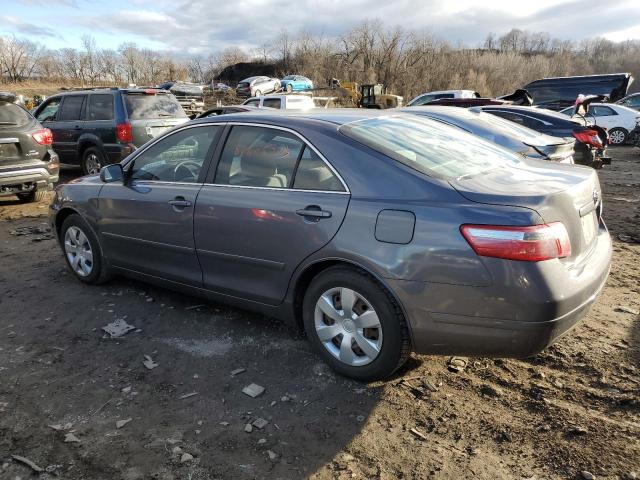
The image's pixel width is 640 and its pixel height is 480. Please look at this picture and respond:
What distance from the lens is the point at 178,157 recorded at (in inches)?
161

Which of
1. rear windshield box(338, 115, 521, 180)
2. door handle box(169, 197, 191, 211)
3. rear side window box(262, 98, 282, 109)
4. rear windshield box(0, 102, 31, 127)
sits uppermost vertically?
rear side window box(262, 98, 282, 109)

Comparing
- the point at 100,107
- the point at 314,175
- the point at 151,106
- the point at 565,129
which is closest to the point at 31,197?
the point at 100,107

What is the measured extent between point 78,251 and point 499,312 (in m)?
4.00

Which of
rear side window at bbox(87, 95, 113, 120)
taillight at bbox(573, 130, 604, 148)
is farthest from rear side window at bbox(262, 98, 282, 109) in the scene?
taillight at bbox(573, 130, 604, 148)

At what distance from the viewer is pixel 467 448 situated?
8.41 feet

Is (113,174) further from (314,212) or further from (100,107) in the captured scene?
(100,107)

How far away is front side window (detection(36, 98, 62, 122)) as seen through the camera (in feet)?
34.9

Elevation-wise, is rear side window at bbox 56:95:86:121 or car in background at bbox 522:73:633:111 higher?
car in background at bbox 522:73:633:111

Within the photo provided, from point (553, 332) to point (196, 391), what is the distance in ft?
6.82

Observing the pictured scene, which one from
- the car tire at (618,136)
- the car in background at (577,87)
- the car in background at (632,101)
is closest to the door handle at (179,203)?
the car tire at (618,136)

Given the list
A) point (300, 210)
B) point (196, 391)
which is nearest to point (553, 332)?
point (300, 210)

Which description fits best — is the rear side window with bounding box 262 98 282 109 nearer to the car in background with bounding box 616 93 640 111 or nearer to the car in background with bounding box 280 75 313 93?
the car in background with bounding box 616 93 640 111

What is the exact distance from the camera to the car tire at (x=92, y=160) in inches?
388

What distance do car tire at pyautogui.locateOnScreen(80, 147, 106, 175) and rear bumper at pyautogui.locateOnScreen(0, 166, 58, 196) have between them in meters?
1.68
